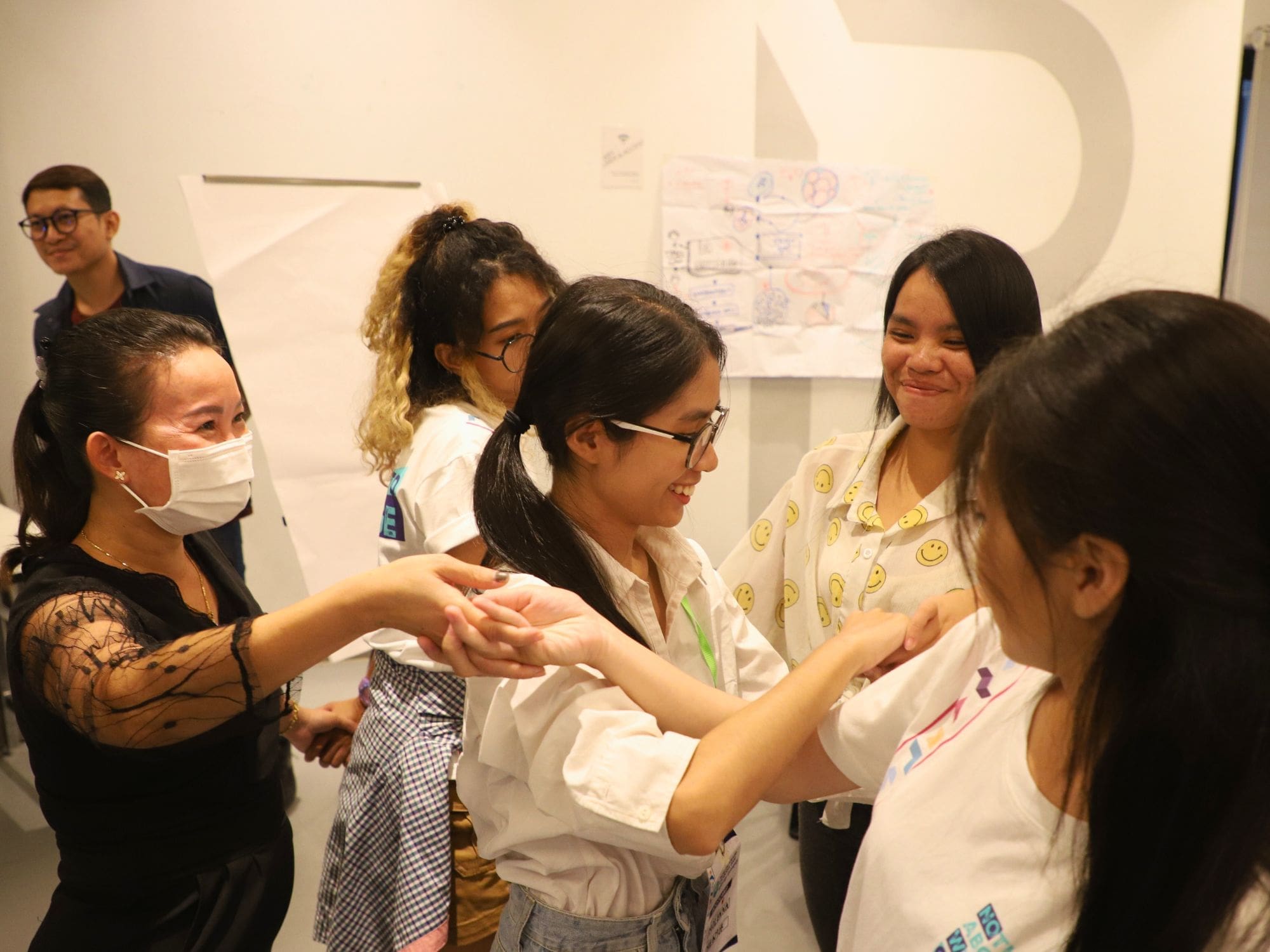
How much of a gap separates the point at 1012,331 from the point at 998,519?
1.07 meters

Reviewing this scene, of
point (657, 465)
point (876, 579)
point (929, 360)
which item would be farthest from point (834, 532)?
point (657, 465)

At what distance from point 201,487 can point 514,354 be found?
69 centimetres

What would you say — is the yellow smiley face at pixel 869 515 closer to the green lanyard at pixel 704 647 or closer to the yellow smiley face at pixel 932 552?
the yellow smiley face at pixel 932 552

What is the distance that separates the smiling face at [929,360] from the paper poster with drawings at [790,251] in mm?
1974

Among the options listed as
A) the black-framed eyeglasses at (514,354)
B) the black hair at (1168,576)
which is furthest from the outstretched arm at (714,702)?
the black-framed eyeglasses at (514,354)

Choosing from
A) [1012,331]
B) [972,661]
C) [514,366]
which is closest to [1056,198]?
[1012,331]

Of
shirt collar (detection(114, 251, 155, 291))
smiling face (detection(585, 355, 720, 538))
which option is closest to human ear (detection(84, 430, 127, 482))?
smiling face (detection(585, 355, 720, 538))

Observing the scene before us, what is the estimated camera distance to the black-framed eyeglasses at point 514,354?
1.91 m

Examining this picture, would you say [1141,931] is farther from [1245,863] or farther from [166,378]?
[166,378]

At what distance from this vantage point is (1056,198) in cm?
401

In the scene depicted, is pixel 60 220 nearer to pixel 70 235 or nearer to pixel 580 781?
pixel 70 235

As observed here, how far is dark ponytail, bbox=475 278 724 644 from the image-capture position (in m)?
1.26

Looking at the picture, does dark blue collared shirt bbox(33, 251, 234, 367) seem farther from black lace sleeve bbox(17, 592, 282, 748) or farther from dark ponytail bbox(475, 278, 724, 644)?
dark ponytail bbox(475, 278, 724, 644)

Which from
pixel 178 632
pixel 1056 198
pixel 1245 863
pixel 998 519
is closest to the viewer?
pixel 1245 863
